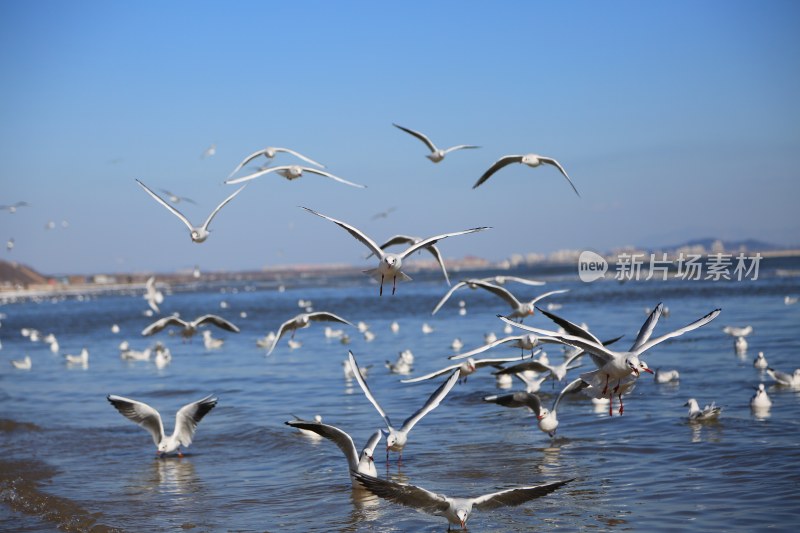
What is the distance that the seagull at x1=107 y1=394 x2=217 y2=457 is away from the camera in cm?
1376

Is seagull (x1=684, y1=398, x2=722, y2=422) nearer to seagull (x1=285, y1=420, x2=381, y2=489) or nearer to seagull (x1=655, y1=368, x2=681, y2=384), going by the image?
seagull (x1=655, y1=368, x2=681, y2=384)

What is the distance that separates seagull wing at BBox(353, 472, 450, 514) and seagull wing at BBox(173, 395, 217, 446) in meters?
5.82

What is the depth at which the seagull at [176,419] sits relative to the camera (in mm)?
13758

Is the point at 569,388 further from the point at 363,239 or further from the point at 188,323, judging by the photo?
the point at 188,323

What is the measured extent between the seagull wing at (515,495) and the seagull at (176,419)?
20.6ft

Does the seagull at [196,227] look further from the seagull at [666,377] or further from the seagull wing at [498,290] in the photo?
the seagull at [666,377]

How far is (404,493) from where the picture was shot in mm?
8383

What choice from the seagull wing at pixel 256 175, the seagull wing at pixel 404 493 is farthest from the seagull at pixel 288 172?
the seagull wing at pixel 404 493

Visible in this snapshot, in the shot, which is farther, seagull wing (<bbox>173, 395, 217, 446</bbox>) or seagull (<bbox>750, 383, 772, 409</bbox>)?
seagull (<bbox>750, 383, 772, 409</bbox>)

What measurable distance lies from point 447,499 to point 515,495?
2.23ft

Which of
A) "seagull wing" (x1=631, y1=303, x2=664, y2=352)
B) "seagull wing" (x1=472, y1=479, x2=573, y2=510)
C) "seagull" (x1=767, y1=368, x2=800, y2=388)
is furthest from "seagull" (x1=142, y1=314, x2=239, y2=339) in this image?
"seagull" (x1=767, y1=368, x2=800, y2=388)

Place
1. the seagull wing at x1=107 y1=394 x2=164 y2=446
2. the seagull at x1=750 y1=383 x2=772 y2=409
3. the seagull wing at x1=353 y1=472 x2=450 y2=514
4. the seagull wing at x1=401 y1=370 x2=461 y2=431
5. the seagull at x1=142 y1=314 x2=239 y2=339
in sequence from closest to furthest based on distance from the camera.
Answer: the seagull wing at x1=353 y1=472 x2=450 y2=514 < the seagull wing at x1=401 y1=370 x2=461 y2=431 < the seagull wing at x1=107 y1=394 x2=164 y2=446 < the seagull at x1=750 y1=383 x2=772 y2=409 < the seagull at x1=142 y1=314 x2=239 y2=339

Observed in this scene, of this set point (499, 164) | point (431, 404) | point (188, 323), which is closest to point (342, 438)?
point (431, 404)

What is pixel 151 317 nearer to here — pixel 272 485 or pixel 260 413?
pixel 260 413
